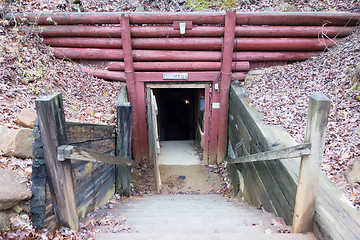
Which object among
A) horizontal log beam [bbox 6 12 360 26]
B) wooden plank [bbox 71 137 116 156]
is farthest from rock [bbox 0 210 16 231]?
horizontal log beam [bbox 6 12 360 26]

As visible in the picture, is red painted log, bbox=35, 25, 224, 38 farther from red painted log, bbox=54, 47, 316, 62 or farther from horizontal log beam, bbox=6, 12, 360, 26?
red painted log, bbox=54, 47, 316, 62

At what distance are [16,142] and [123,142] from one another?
1845mm

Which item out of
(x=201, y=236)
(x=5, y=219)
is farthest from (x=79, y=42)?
(x=201, y=236)

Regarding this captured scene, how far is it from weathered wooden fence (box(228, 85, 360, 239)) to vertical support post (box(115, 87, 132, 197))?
2.29 meters

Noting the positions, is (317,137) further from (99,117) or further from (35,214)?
(99,117)

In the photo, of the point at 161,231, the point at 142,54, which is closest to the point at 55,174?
the point at 161,231

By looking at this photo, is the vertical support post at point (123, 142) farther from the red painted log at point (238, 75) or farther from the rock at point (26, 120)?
the red painted log at point (238, 75)

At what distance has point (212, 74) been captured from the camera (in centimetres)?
729

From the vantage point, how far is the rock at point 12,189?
2.26m

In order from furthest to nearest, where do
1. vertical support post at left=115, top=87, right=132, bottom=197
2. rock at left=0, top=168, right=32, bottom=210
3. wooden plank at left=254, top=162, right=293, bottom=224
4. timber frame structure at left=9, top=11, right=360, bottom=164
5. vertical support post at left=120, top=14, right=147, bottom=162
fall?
1. timber frame structure at left=9, top=11, right=360, bottom=164
2. vertical support post at left=120, top=14, right=147, bottom=162
3. vertical support post at left=115, top=87, right=132, bottom=197
4. wooden plank at left=254, top=162, right=293, bottom=224
5. rock at left=0, top=168, right=32, bottom=210

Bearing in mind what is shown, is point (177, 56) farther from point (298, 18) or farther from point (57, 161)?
point (57, 161)

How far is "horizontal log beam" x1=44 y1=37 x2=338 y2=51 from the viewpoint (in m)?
6.95

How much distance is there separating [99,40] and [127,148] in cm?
403

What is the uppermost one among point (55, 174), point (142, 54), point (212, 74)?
point (142, 54)
